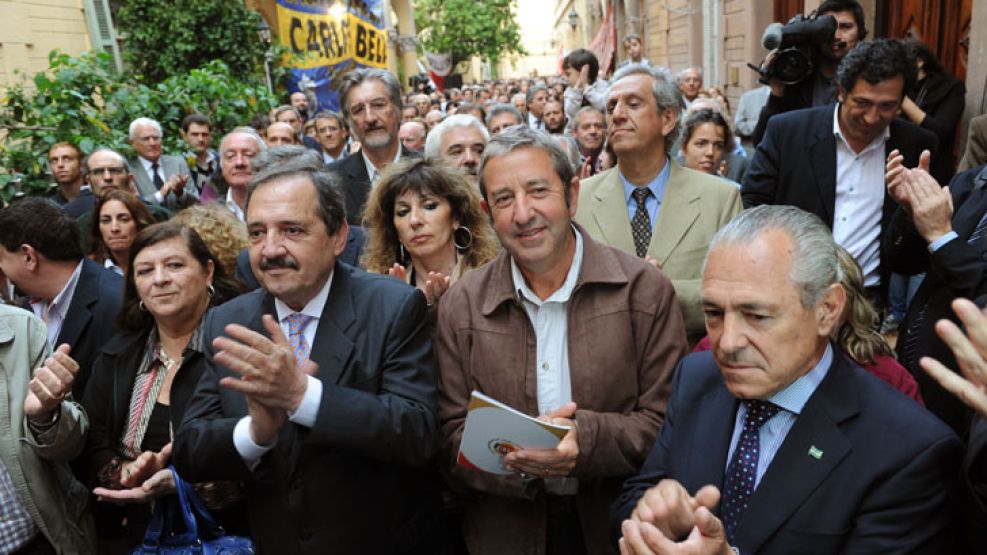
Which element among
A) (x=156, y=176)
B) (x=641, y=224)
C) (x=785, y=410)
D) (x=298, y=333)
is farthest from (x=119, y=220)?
(x=785, y=410)

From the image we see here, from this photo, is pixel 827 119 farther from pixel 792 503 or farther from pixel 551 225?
pixel 792 503

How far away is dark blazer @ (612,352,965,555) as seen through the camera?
1.62 metres

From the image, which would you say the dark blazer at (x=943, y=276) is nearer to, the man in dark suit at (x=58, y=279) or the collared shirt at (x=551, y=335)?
the collared shirt at (x=551, y=335)

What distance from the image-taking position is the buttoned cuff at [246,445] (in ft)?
6.98

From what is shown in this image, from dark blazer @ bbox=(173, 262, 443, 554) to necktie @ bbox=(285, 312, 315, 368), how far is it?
7 cm

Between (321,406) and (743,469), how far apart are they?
1128 millimetres

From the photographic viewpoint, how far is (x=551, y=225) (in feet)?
7.74

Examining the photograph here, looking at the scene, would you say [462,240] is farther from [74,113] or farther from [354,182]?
[74,113]

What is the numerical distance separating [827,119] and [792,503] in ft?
8.35

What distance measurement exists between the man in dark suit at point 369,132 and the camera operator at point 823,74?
2.41 meters

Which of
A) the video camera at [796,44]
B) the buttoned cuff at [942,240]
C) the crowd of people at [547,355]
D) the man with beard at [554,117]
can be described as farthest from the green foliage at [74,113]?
the buttoned cuff at [942,240]

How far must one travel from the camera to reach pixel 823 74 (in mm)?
4480

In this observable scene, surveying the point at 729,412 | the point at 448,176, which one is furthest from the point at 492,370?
the point at 448,176

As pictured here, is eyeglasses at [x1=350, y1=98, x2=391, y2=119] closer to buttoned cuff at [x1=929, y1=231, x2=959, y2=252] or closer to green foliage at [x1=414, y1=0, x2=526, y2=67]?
buttoned cuff at [x1=929, y1=231, x2=959, y2=252]
